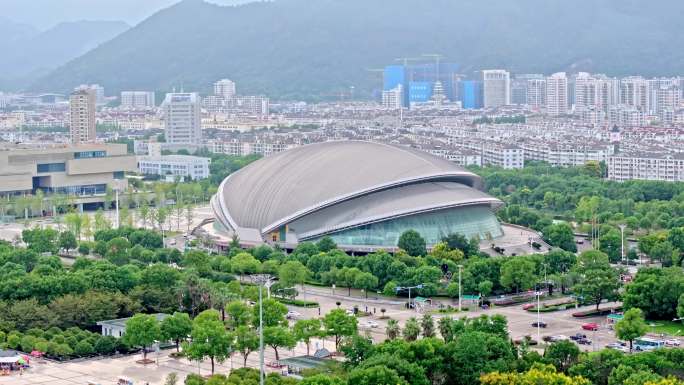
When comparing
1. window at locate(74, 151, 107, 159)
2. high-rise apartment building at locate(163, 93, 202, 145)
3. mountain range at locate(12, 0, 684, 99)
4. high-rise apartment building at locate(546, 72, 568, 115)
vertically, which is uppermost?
mountain range at locate(12, 0, 684, 99)

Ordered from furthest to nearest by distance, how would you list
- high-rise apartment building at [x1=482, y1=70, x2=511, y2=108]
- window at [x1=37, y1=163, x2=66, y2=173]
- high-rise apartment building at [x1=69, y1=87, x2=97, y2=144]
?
high-rise apartment building at [x1=482, y1=70, x2=511, y2=108]
high-rise apartment building at [x1=69, y1=87, x2=97, y2=144]
window at [x1=37, y1=163, x2=66, y2=173]

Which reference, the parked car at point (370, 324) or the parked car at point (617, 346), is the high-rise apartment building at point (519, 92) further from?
the parked car at point (617, 346)

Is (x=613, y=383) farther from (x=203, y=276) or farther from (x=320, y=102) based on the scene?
(x=320, y=102)

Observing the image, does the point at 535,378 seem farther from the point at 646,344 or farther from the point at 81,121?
the point at 81,121

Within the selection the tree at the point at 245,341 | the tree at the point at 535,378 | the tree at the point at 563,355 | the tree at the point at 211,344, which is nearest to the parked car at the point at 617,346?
the tree at the point at 563,355

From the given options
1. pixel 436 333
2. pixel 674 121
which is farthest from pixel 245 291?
pixel 674 121

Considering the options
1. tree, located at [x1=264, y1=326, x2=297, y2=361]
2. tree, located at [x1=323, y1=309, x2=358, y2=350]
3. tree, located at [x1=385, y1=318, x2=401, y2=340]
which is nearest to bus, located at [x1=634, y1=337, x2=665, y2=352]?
tree, located at [x1=385, y1=318, x2=401, y2=340]

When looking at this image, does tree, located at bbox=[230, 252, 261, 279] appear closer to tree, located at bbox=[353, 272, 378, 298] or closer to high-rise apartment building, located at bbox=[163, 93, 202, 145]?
tree, located at bbox=[353, 272, 378, 298]
